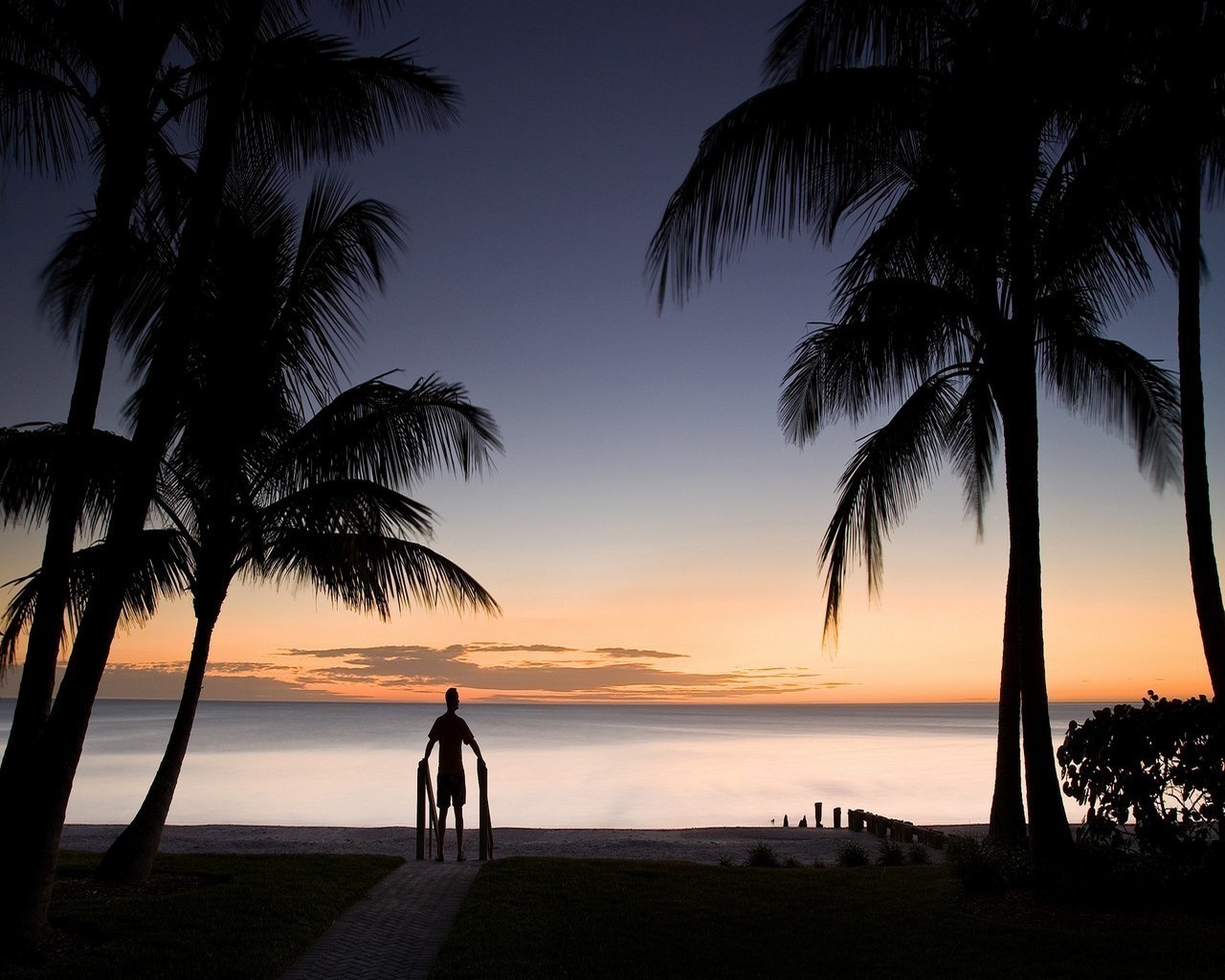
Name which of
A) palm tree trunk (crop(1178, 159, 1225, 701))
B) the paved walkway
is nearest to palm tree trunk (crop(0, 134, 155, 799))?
the paved walkway

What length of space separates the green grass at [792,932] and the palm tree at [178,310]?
3.00 metres

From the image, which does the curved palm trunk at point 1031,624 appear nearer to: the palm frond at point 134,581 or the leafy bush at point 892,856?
the leafy bush at point 892,856

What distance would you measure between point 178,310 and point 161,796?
4.98m

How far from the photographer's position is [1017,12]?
8820mm

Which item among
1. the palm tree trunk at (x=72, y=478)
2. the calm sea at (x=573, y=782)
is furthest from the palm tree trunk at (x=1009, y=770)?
the calm sea at (x=573, y=782)

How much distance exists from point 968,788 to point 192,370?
38385mm

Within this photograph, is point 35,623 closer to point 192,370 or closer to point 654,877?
point 192,370

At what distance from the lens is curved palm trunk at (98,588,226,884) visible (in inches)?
366

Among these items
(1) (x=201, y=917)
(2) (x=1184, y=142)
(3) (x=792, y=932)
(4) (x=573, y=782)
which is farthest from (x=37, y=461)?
(4) (x=573, y=782)

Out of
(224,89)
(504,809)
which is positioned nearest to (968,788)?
(504,809)

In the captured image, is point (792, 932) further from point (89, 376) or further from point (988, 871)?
point (89, 376)

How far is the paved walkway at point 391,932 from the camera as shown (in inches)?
253

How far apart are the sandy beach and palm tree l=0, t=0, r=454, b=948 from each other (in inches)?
300

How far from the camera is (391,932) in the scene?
752cm
